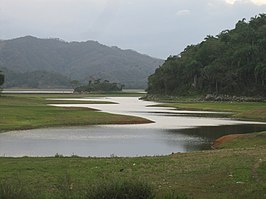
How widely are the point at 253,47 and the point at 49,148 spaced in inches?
4902

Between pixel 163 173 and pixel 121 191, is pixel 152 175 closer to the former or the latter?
pixel 163 173

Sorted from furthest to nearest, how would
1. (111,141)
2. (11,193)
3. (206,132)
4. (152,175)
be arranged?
(206,132)
(111,141)
(152,175)
(11,193)

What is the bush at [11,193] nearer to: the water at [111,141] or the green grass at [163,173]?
the green grass at [163,173]

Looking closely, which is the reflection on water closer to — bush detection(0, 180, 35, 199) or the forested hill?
bush detection(0, 180, 35, 199)

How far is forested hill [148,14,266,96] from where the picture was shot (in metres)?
148

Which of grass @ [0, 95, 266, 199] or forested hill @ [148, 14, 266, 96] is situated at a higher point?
forested hill @ [148, 14, 266, 96]

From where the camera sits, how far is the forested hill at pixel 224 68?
148250 millimetres

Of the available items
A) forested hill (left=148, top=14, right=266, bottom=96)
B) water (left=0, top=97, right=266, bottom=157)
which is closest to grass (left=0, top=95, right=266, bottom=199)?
water (left=0, top=97, right=266, bottom=157)

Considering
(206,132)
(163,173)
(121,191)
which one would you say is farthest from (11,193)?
(206,132)

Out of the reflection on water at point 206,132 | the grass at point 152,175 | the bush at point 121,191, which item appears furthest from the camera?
the reflection on water at point 206,132

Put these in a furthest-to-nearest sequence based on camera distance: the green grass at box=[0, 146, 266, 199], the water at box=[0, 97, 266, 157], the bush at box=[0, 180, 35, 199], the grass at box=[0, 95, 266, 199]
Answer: the water at box=[0, 97, 266, 157] < the green grass at box=[0, 146, 266, 199] < the grass at box=[0, 95, 266, 199] < the bush at box=[0, 180, 35, 199]

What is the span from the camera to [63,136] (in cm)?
4484

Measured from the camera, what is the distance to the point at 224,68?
155 meters

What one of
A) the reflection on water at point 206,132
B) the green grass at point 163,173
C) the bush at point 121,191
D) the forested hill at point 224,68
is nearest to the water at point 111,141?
the reflection on water at point 206,132
